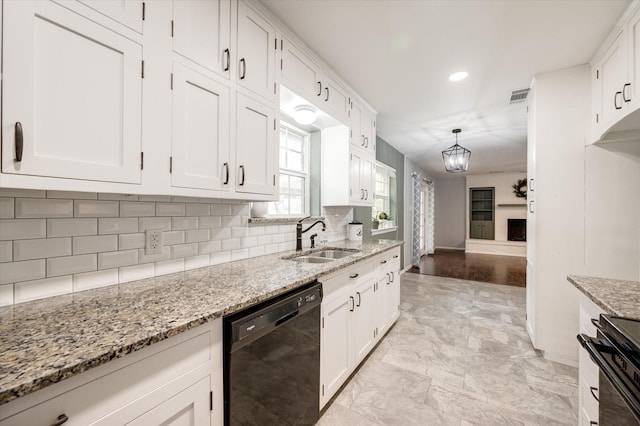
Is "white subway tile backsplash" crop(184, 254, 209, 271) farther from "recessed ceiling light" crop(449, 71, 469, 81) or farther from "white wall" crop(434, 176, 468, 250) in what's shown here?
"white wall" crop(434, 176, 468, 250)

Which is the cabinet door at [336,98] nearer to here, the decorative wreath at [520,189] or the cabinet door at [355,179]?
the cabinet door at [355,179]

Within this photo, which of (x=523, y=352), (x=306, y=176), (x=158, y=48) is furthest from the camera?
(x=306, y=176)

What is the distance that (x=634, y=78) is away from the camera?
5.15 feet

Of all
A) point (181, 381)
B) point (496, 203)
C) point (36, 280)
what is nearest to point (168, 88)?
point (36, 280)

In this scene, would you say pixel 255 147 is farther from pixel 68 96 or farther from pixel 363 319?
pixel 363 319

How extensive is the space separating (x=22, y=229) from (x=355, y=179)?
2.40m

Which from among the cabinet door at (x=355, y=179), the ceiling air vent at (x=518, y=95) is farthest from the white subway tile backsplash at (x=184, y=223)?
the ceiling air vent at (x=518, y=95)

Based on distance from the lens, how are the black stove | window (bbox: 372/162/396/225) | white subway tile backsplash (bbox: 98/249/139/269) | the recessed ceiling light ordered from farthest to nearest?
window (bbox: 372/162/396/225) → the recessed ceiling light → white subway tile backsplash (bbox: 98/249/139/269) → the black stove

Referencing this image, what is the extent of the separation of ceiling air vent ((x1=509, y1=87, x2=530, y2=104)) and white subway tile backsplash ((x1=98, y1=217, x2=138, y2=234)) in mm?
3633

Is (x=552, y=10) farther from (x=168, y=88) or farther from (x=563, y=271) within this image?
(x=168, y=88)

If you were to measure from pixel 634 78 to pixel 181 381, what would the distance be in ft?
9.28

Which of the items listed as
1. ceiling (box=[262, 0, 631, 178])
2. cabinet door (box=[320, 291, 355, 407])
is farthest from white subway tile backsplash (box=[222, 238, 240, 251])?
ceiling (box=[262, 0, 631, 178])

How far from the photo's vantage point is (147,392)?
0.77 meters

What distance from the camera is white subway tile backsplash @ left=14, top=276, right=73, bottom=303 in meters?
0.97
